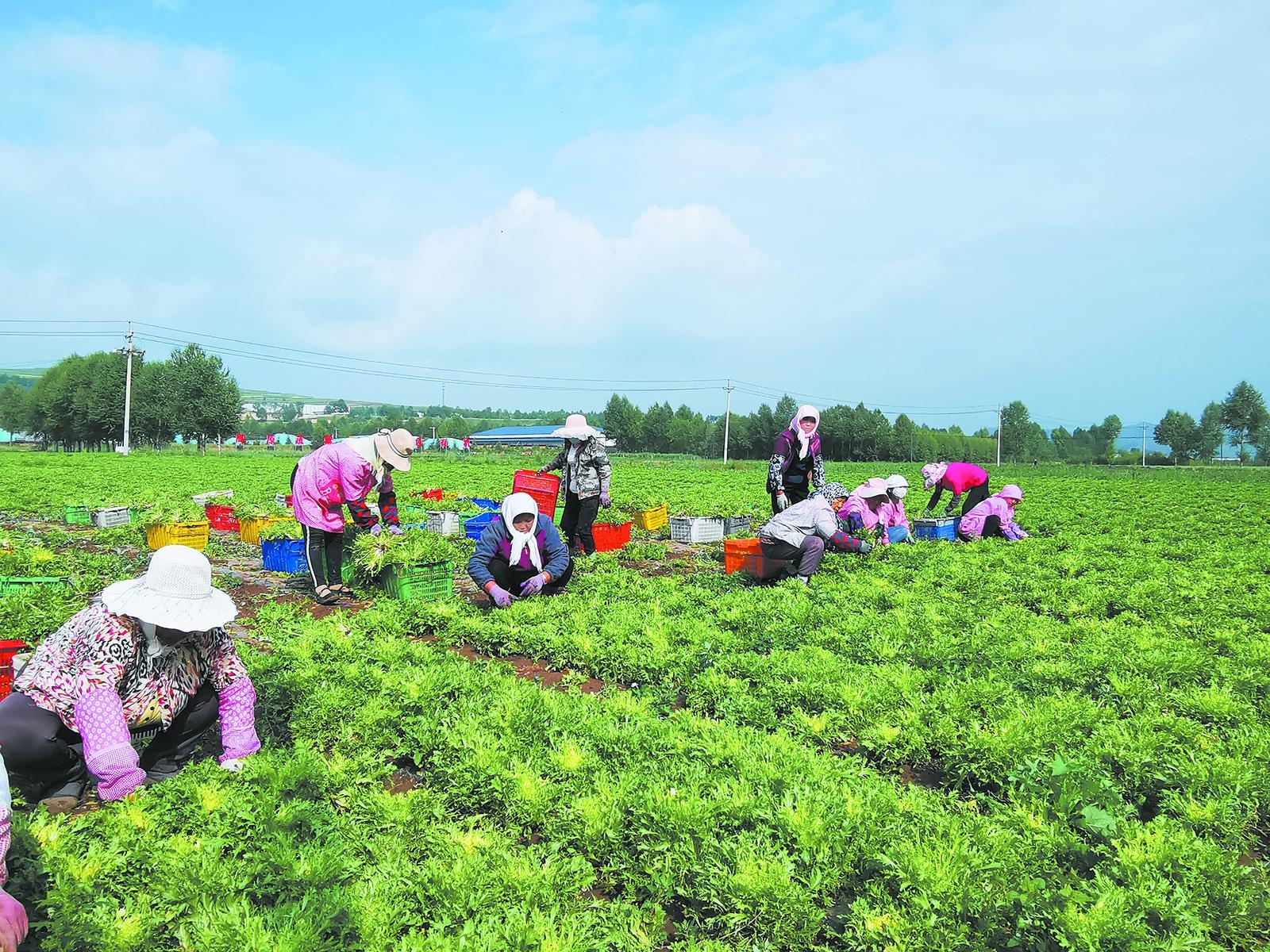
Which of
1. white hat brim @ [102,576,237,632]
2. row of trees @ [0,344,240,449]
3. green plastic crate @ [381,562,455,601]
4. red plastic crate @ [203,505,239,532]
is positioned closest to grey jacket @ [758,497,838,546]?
green plastic crate @ [381,562,455,601]

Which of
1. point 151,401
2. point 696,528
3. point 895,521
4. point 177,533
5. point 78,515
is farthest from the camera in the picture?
point 151,401

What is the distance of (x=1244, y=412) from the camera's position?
331 feet

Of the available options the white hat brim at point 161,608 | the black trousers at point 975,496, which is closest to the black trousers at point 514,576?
the white hat brim at point 161,608

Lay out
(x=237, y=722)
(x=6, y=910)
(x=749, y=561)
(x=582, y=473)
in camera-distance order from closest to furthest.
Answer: (x=6, y=910) < (x=237, y=722) < (x=749, y=561) < (x=582, y=473)

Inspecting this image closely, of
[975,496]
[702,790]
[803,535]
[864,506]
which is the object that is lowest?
[702,790]

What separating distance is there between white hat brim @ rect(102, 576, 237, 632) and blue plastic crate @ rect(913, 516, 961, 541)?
38.0ft

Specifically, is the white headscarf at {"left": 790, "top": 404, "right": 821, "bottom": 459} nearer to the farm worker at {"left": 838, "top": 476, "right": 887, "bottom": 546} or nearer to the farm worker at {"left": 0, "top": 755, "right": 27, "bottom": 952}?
the farm worker at {"left": 838, "top": 476, "right": 887, "bottom": 546}

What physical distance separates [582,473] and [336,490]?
3385 mm

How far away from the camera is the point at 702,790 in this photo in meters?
4.05

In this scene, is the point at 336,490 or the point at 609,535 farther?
the point at 609,535

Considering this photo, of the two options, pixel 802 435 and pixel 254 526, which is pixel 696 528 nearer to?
pixel 802 435

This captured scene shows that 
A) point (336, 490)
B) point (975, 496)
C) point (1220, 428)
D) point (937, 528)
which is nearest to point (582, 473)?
point (336, 490)

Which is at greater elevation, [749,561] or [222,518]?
[749,561]

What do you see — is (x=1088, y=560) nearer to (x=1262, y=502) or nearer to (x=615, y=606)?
(x=615, y=606)
